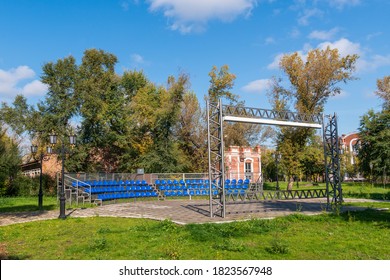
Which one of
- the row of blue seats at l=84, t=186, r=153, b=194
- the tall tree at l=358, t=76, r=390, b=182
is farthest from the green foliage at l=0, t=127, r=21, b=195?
the tall tree at l=358, t=76, r=390, b=182

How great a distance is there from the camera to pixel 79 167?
107 feet

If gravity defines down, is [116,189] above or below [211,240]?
above

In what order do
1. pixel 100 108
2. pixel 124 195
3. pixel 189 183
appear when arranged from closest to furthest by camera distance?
1. pixel 124 195
2. pixel 189 183
3. pixel 100 108

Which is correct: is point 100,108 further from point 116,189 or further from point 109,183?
point 116,189

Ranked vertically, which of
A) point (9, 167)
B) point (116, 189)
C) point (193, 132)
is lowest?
point (116, 189)

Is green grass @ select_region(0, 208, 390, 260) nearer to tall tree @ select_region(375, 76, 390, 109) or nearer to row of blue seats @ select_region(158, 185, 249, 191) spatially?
row of blue seats @ select_region(158, 185, 249, 191)

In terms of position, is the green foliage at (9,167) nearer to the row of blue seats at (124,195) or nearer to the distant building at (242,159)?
the row of blue seats at (124,195)

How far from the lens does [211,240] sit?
897cm

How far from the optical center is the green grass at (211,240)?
25.0ft

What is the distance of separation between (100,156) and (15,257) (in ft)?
94.6

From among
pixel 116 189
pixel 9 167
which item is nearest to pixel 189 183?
pixel 116 189

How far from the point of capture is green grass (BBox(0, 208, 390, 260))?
300 inches

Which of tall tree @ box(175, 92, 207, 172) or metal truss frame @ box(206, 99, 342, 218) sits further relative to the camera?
tall tree @ box(175, 92, 207, 172)

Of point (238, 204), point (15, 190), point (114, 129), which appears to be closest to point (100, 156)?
point (114, 129)
